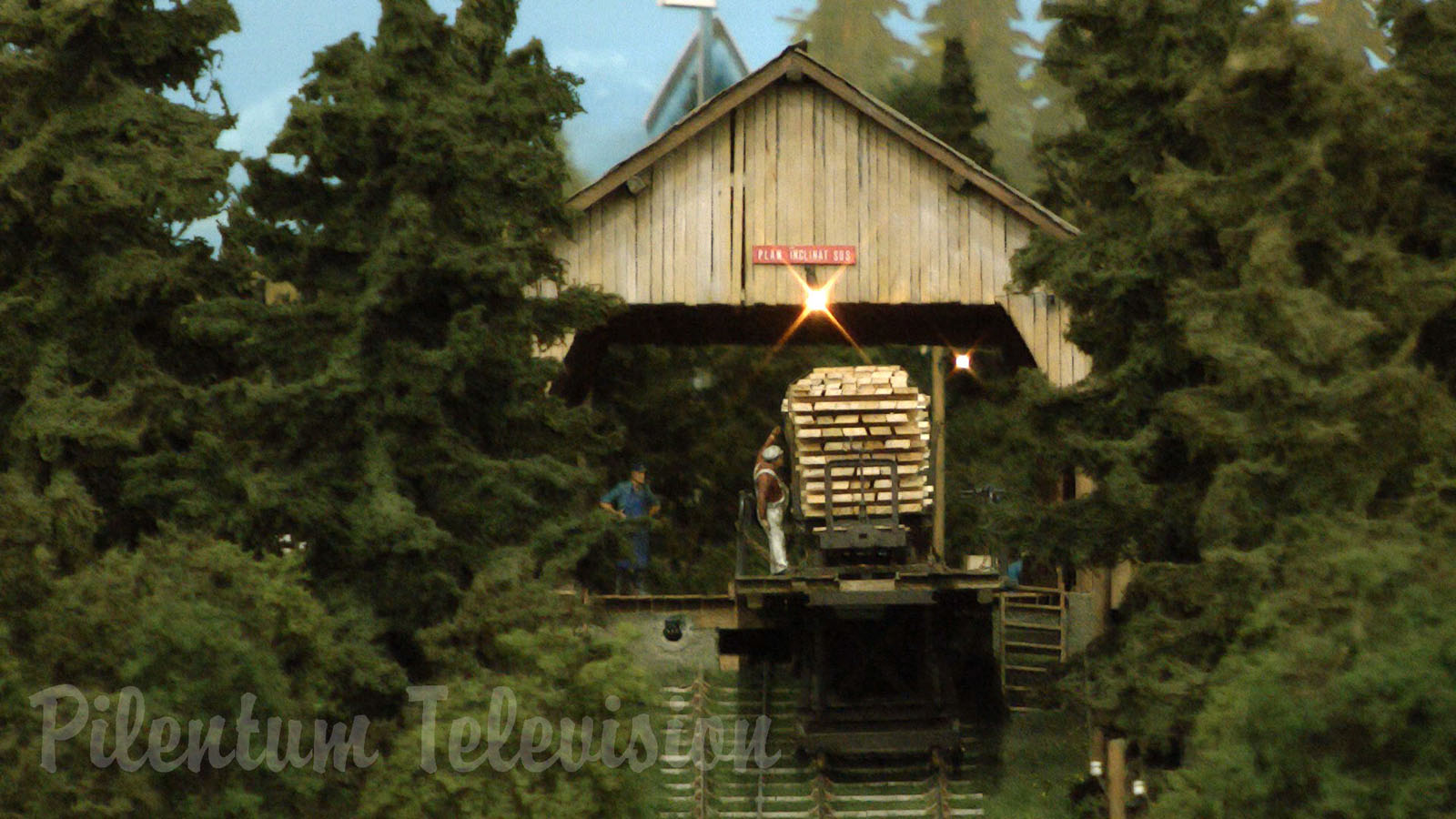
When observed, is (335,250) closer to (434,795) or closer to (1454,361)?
(434,795)

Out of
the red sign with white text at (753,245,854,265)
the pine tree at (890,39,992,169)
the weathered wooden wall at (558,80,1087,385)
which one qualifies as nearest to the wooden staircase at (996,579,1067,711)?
the weathered wooden wall at (558,80,1087,385)

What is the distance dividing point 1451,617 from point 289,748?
31.6 ft

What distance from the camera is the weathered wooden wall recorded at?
1220 inches

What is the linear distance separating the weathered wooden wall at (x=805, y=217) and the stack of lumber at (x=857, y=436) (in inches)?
181

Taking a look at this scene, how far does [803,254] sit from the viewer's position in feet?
102

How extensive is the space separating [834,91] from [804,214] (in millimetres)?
1787

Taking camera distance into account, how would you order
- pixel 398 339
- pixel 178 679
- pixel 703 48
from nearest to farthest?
pixel 178 679, pixel 398 339, pixel 703 48

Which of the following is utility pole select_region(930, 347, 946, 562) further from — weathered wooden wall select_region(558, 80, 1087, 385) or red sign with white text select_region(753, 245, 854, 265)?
red sign with white text select_region(753, 245, 854, 265)

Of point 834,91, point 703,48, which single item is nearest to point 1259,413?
point 834,91

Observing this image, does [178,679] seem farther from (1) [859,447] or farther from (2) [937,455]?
(2) [937,455]

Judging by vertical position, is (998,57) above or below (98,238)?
above

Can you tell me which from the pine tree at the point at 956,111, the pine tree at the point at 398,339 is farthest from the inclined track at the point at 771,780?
the pine tree at the point at 956,111

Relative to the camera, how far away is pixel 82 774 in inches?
698

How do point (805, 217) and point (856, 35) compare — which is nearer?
point (805, 217)
